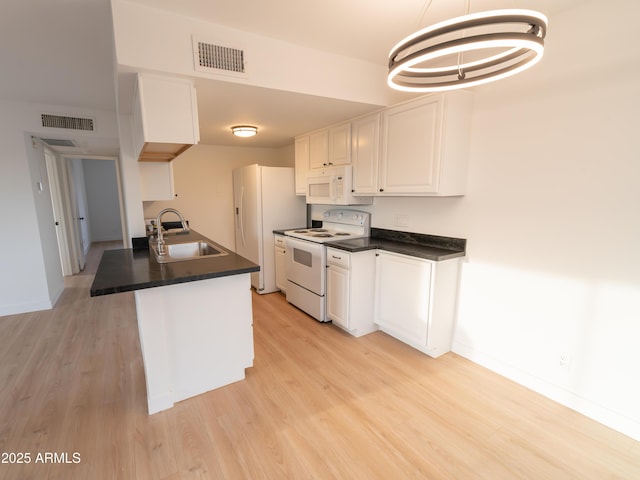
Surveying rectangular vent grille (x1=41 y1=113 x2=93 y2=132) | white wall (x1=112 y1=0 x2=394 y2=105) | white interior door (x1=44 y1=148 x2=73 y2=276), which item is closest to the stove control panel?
white wall (x1=112 y1=0 x2=394 y2=105)

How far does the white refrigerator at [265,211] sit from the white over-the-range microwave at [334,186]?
598 mm

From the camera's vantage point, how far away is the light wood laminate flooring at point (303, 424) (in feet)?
5.25

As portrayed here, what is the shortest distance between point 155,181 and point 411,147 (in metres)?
2.72

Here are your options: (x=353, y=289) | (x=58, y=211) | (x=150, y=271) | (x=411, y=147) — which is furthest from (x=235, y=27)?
(x=58, y=211)

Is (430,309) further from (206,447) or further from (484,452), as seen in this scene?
(206,447)

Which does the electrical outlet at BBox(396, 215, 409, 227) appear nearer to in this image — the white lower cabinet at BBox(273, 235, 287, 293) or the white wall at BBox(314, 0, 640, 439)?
the white wall at BBox(314, 0, 640, 439)

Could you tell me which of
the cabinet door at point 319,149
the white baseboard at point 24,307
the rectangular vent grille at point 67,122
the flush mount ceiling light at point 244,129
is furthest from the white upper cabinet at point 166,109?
the white baseboard at point 24,307

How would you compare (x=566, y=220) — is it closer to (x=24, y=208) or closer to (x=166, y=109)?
(x=166, y=109)

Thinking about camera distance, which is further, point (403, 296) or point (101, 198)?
point (101, 198)

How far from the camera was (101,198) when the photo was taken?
8398 mm

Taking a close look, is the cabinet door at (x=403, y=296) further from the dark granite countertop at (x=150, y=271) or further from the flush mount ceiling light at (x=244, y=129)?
the flush mount ceiling light at (x=244, y=129)

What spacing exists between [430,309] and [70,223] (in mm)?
6127

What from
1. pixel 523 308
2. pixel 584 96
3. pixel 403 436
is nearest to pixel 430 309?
pixel 523 308

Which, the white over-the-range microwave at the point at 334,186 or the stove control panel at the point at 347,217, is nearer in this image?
the white over-the-range microwave at the point at 334,186
